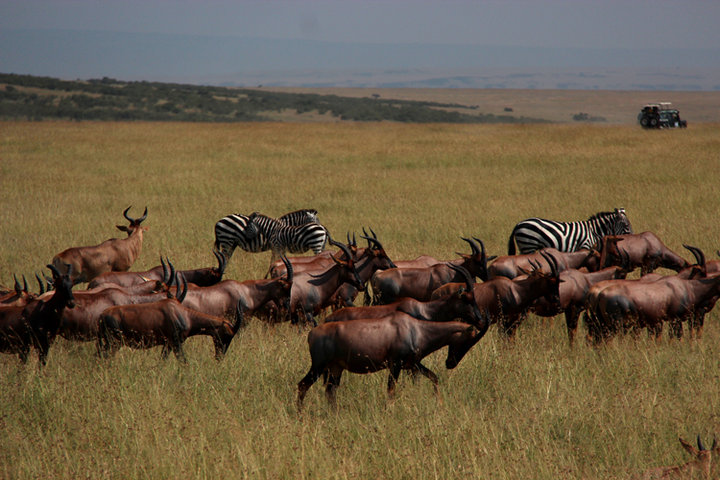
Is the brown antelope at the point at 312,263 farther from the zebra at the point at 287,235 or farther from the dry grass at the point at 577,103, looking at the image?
the dry grass at the point at 577,103

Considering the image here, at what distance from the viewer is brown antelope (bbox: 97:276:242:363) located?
7.92 m

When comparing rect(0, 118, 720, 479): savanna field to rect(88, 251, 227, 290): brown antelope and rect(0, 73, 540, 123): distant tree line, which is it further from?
rect(0, 73, 540, 123): distant tree line

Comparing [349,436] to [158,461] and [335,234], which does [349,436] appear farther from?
[335,234]

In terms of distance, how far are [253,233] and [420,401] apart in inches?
348

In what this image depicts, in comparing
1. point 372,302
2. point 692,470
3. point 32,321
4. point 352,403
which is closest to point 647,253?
point 372,302

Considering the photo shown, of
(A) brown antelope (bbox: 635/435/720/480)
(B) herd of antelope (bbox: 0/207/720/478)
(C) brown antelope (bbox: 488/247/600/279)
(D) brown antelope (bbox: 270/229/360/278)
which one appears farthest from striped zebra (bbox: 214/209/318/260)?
(A) brown antelope (bbox: 635/435/720/480)

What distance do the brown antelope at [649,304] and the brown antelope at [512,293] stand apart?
622 millimetres

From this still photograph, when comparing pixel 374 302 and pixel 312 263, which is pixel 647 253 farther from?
pixel 312 263

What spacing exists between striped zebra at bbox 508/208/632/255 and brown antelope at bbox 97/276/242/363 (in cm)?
738

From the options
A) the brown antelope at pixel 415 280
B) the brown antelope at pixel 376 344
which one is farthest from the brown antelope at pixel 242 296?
the brown antelope at pixel 376 344

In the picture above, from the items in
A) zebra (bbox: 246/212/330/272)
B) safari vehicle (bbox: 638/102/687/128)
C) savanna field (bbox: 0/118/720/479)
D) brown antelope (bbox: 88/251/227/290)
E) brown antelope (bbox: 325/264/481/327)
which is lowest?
savanna field (bbox: 0/118/720/479)

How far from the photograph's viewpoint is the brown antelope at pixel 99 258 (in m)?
12.0

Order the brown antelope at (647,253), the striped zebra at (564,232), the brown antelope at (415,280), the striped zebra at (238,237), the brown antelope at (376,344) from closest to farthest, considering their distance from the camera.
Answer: the brown antelope at (376,344) < the brown antelope at (415,280) < the brown antelope at (647,253) < the striped zebra at (564,232) < the striped zebra at (238,237)

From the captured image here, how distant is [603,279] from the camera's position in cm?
1020
